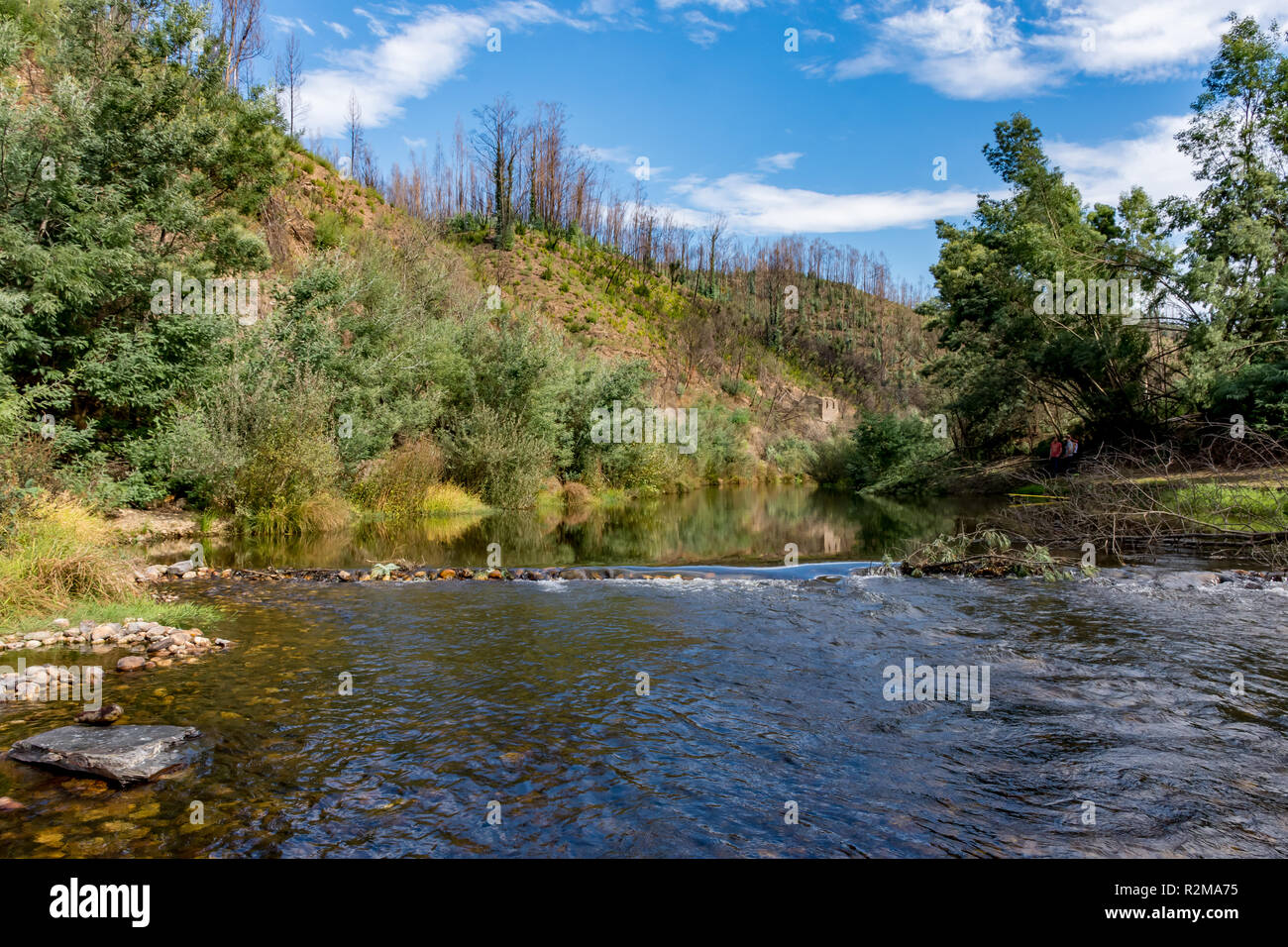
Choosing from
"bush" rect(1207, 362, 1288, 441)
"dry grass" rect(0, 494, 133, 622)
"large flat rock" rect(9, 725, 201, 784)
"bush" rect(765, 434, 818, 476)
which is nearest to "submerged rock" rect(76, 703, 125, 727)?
"large flat rock" rect(9, 725, 201, 784)

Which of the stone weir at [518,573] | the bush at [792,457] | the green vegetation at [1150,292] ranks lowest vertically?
the stone weir at [518,573]

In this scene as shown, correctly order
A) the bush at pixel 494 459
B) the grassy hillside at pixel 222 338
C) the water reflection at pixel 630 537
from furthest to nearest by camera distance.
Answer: the bush at pixel 494 459 → the water reflection at pixel 630 537 → the grassy hillside at pixel 222 338

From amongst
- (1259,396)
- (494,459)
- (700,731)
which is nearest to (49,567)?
(700,731)

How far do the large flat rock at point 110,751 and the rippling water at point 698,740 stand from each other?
0.13m

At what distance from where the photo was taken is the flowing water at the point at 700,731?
396cm

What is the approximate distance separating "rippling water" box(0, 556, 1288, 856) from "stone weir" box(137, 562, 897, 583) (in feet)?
8.66

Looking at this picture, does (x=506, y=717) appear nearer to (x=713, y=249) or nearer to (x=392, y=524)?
(x=392, y=524)

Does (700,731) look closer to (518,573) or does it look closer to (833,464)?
(518,573)

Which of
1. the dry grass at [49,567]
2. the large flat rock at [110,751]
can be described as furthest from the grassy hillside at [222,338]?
the large flat rock at [110,751]

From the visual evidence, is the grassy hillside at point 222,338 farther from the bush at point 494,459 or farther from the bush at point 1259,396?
the bush at point 1259,396

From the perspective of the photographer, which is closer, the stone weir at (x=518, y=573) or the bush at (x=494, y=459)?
the stone weir at (x=518, y=573)

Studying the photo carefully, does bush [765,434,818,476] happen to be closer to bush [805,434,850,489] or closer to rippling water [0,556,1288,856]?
bush [805,434,850,489]

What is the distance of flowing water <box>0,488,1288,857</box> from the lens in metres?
3.96

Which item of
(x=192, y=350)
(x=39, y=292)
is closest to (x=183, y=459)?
(x=192, y=350)
